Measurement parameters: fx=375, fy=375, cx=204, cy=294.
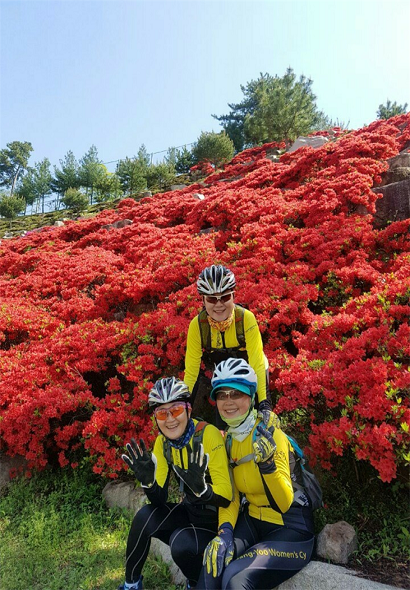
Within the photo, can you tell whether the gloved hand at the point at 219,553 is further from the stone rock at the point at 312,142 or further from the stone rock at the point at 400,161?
the stone rock at the point at 312,142

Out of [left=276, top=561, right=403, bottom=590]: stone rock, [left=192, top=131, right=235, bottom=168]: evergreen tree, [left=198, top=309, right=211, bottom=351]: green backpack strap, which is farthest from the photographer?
[left=192, top=131, right=235, bottom=168]: evergreen tree

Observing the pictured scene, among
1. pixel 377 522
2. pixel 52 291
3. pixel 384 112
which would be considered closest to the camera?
pixel 377 522

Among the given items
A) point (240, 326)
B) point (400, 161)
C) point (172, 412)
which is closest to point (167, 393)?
point (172, 412)

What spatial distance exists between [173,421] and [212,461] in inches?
15.6

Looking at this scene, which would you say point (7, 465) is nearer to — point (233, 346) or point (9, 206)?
point (233, 346)

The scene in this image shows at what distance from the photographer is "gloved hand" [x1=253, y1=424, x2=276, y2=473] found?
2.29 meters

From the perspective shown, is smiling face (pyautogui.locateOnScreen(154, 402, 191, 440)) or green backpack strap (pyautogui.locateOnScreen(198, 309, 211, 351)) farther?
green backpack strap (pyautogui.locateOnScreen(198, 309, 211, 351))

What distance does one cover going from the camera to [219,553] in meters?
2.38

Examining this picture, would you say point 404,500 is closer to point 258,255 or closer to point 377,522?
point 377,522

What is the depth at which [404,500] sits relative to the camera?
3205 mm

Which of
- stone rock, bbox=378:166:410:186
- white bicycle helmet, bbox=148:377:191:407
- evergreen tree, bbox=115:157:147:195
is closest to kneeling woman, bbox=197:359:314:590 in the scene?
white bicycle helmet, bbox=148:377:191:407

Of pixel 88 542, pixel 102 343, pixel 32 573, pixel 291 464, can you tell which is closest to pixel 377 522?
pixel 291 464

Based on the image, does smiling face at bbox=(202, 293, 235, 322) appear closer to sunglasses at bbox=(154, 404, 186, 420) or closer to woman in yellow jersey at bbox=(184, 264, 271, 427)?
woman in yellow jersey at bbox=(184, 264, 271, 427)

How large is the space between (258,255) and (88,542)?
4644mm
